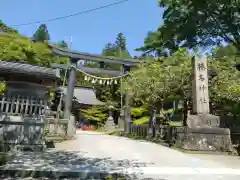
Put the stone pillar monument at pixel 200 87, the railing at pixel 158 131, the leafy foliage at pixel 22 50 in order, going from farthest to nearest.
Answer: the leafy foliage at pixel 22 50 < the railing at pixel 158 131 < the stone pillar monument at pixel 200 87

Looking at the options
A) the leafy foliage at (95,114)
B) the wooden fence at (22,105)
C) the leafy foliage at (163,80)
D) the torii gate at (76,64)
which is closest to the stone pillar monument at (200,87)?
the leafy foliage at (163,80)

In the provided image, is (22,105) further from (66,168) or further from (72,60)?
(72,60)

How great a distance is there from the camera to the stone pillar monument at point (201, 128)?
1230 cm

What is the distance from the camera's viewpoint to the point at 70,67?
20.8 m

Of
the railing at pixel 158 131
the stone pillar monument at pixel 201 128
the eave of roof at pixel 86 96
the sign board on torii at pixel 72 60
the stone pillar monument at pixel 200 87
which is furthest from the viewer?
the eave of roof at pixel 86 96

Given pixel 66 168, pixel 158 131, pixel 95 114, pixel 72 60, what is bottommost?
A: pixel 66 168

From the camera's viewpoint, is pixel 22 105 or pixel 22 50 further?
pixel 22 50

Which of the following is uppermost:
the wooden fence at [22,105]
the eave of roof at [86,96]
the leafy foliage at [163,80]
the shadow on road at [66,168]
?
the eave of roof at [86,96]

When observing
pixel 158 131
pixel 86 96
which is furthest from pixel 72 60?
pixel 86 96

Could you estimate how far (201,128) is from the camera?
12352 mm

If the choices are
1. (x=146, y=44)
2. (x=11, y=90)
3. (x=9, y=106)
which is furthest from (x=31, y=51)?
(x=146, y=44)

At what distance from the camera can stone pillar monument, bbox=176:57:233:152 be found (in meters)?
12.3

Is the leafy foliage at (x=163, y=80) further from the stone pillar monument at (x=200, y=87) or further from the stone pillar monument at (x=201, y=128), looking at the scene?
the stone pillar monument at (x=201, y=128)

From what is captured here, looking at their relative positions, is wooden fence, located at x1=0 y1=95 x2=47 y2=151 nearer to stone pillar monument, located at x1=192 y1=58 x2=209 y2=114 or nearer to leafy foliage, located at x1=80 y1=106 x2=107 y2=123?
stone pillar monument, located at x1=192 y1=58 x2=209 y2=114
